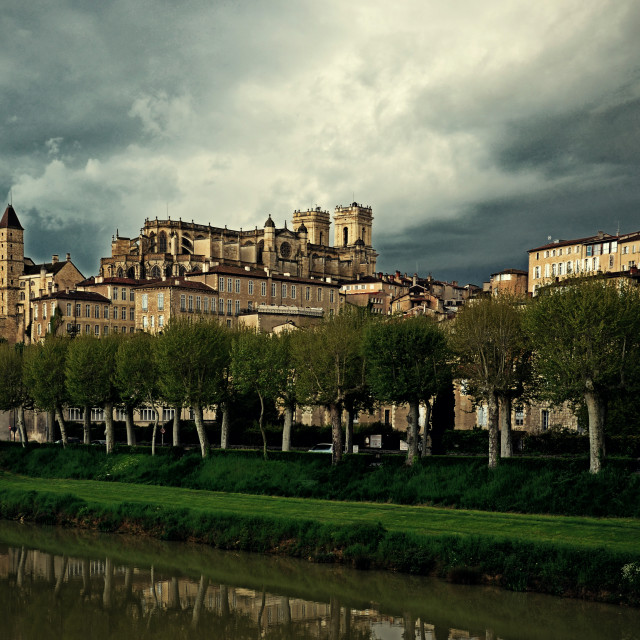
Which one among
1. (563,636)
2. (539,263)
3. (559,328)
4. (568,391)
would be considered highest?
(539,263)

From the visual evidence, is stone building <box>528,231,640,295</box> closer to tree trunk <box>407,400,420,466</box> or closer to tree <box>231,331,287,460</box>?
tree <box>231,331,287,460</box>

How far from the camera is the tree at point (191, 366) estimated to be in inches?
2274

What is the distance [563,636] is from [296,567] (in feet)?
37.0

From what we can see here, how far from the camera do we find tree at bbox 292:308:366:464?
51781 millimetres

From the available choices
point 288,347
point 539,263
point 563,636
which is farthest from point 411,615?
point 539,263

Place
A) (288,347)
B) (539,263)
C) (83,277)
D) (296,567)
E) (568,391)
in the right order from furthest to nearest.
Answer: (83,277), (539,263), (288,347), (568,391), (296,567)

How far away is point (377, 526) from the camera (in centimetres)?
3400

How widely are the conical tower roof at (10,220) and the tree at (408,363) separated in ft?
404

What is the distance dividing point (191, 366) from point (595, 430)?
85.3 feet

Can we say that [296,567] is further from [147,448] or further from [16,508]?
[147,448]

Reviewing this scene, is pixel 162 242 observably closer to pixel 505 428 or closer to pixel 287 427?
pixel 287 427

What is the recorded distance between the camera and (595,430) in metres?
40.7

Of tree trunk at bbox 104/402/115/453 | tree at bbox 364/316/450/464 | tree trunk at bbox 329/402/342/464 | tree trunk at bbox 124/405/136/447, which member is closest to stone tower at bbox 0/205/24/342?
tree trunk at bbox 124/405/136/447

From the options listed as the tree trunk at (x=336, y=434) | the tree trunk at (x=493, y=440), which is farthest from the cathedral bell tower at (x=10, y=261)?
the tree trunk at (x=493, y=440)
